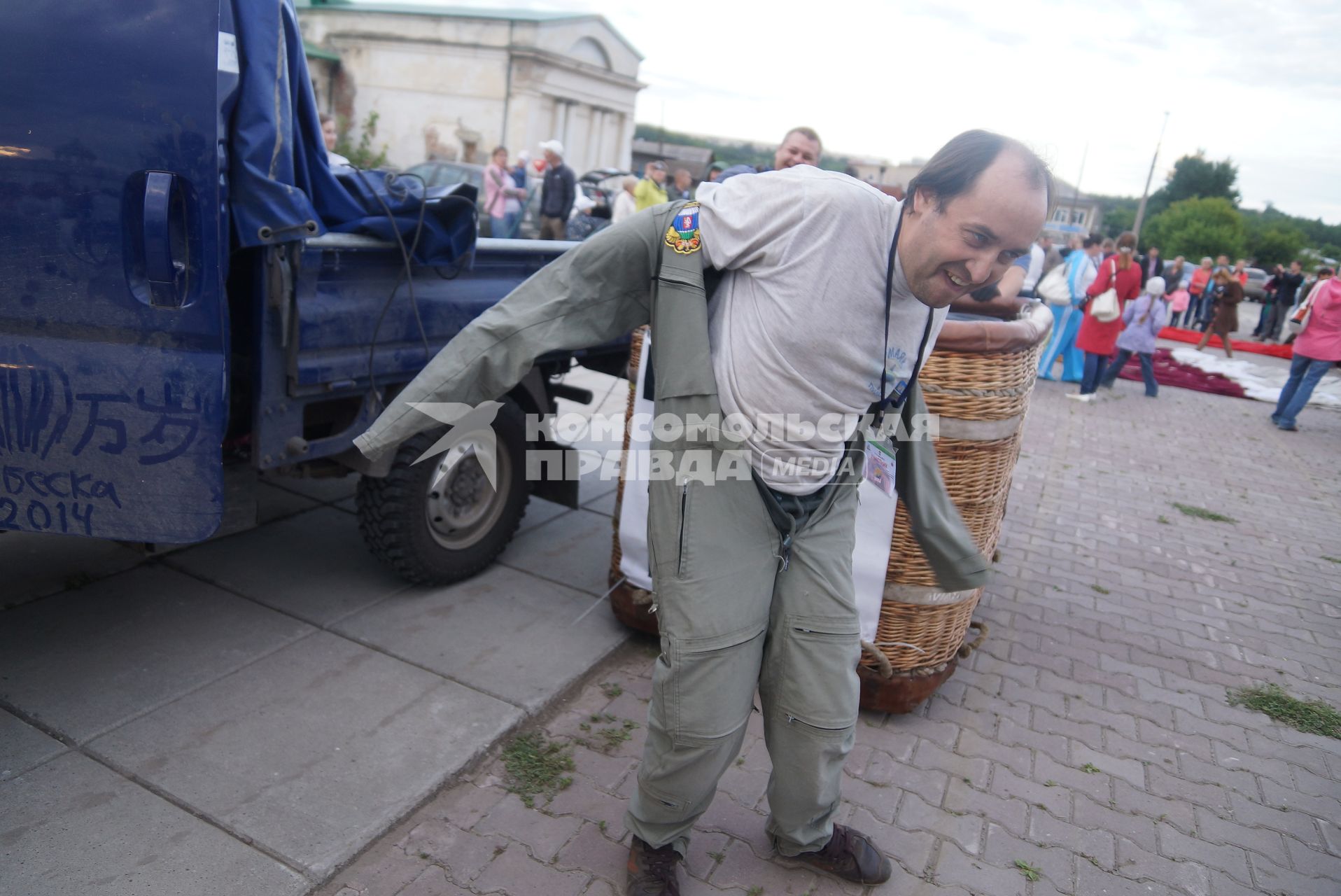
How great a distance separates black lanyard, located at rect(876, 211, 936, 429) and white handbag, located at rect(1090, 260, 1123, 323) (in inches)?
353

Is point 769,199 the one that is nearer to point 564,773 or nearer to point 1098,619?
point 564,773

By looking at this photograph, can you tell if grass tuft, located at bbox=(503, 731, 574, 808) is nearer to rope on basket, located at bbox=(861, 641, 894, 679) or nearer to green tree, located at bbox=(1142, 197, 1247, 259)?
rope on basket, located at bbox=(861, 641, 894, 679)

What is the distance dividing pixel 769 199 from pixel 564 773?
1889 mm

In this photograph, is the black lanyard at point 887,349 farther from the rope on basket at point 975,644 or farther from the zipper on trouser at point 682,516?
the rope on basket at point 975,644

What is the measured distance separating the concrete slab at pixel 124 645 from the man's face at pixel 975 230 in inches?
106

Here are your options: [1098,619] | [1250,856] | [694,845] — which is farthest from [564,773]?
[1098,619]

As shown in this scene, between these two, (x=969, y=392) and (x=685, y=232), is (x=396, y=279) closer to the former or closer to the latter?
(x=685, y=232)

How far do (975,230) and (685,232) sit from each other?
63 centimetres

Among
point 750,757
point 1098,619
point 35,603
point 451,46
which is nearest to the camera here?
point 750,757

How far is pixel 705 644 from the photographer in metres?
2.08

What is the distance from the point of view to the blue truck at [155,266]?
2410mm

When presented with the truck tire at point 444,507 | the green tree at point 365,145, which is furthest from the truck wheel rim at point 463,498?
the green tree at point 365,145

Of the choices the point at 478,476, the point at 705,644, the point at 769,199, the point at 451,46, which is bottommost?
the point at 478,476

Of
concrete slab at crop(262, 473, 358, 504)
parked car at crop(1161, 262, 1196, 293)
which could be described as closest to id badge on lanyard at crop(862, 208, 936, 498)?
concrete slab at crop(262, 473, 358, 504)
